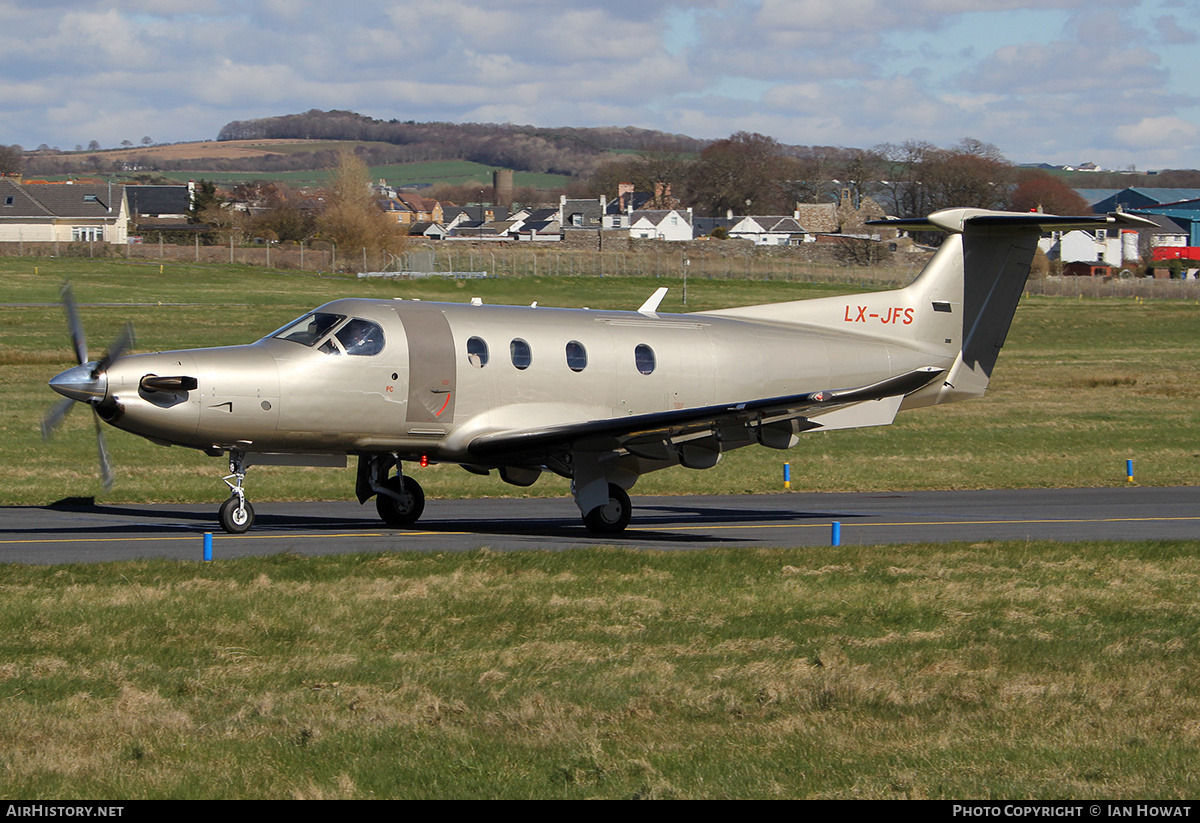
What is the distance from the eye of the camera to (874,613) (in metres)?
13.1

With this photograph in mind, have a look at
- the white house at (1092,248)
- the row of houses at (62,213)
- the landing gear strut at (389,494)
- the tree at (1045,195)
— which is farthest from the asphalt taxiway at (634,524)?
the white house at (1092,248)

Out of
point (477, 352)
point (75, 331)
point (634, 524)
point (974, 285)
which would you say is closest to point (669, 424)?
point (477, 352)

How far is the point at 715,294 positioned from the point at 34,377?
47.8 meters

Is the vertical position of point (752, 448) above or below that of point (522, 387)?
below

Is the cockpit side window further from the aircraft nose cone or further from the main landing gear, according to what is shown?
the aircraft nose cone

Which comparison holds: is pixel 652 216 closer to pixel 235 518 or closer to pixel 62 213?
pixel 62 213

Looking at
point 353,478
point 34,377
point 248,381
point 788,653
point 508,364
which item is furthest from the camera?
point 34,377

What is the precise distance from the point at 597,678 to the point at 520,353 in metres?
8.51

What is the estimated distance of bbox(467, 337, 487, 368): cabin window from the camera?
18.1 meters

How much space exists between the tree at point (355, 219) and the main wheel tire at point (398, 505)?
74.4 m

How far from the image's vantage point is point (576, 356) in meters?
18.8

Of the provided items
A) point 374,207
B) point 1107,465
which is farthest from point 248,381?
point 374,207

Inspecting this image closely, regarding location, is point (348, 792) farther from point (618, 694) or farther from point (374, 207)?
point (374, 207)

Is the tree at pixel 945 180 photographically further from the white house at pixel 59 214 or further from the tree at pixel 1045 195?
the white house at pixel 59 214
